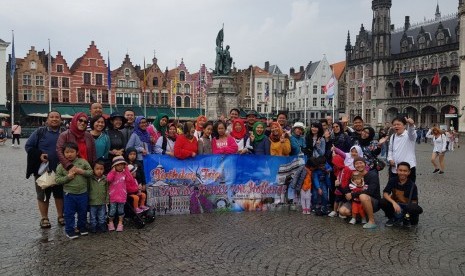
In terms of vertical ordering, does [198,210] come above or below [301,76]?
below

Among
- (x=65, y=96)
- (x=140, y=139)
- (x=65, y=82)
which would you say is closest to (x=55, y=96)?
(x=65, y=96)

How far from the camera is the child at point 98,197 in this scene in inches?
268

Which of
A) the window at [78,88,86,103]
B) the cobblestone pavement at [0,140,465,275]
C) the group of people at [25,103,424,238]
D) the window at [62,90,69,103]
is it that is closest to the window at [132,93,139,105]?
the window at [78,88,86,103]

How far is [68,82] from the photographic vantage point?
56.5 metres

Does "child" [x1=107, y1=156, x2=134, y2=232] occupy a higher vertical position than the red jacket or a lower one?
lower

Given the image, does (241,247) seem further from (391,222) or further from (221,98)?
(221,98)

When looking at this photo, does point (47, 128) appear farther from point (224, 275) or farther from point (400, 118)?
point (400, 118)

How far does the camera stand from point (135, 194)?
7301 millimetres

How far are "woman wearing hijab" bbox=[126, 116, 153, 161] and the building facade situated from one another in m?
47.3

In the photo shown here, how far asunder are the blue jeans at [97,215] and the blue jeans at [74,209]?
14 cm

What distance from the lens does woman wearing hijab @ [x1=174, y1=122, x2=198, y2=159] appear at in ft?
26.6

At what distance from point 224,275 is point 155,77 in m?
60.7

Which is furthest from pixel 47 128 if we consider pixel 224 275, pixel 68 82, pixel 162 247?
pixel 68 82

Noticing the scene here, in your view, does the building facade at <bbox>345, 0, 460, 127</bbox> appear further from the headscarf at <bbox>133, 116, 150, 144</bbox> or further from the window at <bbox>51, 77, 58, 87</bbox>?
the headscarf at <bbox>133, 116, 150, 144</bbox>
